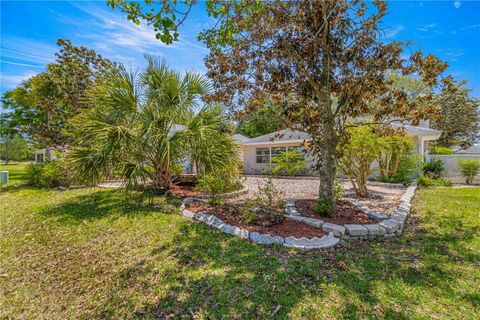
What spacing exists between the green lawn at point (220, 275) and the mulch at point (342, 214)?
0.79 m

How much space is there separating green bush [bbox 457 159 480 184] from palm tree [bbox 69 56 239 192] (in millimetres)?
11587

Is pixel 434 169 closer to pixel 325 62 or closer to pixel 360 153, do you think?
pixel 360 153

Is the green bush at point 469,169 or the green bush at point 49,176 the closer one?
the green bush at point 49,176

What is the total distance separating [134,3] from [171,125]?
382cm

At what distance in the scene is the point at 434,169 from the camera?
38.8 feet

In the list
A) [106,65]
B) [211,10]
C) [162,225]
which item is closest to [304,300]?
[162,225]

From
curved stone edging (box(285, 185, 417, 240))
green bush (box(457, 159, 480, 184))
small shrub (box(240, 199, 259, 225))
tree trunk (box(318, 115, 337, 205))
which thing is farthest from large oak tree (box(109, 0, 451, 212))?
green bush (box(457, 159, 480, 184))

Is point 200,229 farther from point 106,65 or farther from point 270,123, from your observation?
point 106,65

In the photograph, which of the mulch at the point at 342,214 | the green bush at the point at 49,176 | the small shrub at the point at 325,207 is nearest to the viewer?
the mulch at the point at 342,214

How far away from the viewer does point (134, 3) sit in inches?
125

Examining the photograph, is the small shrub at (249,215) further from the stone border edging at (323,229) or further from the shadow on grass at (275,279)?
the shadow on grass at (275,279)

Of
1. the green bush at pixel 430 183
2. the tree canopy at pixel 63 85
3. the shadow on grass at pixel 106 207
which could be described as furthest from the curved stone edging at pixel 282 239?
the tree canopy at pixel 63 85

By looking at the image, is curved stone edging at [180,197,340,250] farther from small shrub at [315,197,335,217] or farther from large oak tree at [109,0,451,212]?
large oak tree at [109,0,451,212]

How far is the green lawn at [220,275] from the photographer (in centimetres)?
238
